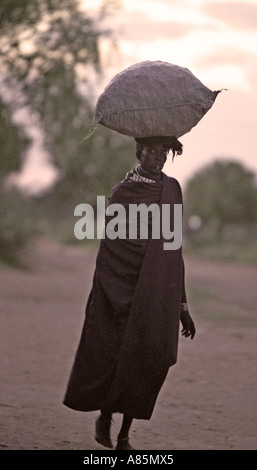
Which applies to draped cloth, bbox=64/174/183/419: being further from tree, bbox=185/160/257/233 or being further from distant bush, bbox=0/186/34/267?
tree, bbox=185/160/257/233

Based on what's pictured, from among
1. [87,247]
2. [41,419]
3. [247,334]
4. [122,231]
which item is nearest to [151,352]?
[122,231]

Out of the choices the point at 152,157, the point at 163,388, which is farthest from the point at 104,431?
the point at 163,388

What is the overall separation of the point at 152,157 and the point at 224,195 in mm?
82168

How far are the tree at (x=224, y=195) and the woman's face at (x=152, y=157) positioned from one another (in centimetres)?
6820

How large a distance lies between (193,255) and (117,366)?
5396 cm

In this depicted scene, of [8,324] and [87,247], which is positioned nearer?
[8,324]

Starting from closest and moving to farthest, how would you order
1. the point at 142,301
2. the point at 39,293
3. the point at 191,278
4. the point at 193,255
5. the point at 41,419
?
1. the point at 142,301
2. the point at 41,419
3. the point at 39,293
4. the point at 191,278
5. the point at 193,255

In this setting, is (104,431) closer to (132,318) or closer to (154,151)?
(132,318)

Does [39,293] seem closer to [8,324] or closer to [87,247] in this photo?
[8,324]

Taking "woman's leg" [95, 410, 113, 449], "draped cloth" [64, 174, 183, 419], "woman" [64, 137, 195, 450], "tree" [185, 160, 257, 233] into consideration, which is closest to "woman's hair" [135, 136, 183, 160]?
"woman" [64, 137, 195, 450]

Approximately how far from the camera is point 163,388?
33.1 ft

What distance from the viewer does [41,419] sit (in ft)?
24.8

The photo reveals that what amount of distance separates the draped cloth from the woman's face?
9cm

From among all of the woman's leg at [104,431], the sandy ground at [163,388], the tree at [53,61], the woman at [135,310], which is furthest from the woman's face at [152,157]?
the tree at [53,61]
